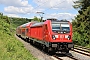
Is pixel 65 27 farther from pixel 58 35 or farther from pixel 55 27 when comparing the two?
pixel 58 35

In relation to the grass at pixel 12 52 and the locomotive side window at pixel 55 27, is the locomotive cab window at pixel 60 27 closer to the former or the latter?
the locomotive side window at pixel 55 27

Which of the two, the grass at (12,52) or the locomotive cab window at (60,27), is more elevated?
the locomotive cab window at (60,27)


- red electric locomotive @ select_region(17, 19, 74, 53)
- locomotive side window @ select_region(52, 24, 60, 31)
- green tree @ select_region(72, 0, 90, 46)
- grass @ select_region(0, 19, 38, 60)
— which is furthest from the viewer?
green tree @ select_region(72, 0, 90, 46)

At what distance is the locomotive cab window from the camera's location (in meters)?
18.5

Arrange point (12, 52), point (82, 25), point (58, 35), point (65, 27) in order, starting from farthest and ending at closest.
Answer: point (82, 25)
point (65, 27)
point (58, 35)
point (12, 52)

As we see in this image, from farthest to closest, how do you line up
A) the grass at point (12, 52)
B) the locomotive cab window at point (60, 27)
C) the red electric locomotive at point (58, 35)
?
the locomotive cab window at point (60, 27), the red electric locomotive at point (58, 35), the grass at point (12, 52)

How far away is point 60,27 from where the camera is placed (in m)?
18.7

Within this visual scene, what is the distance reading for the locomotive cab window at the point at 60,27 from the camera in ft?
60.7

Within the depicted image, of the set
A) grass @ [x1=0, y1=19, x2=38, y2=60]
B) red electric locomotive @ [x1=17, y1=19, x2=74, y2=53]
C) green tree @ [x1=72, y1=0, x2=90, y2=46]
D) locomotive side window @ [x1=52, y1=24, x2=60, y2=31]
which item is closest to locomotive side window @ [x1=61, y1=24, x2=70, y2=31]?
red electric locomotive @ [x1=17, y1=19, x2=74, y2=53]

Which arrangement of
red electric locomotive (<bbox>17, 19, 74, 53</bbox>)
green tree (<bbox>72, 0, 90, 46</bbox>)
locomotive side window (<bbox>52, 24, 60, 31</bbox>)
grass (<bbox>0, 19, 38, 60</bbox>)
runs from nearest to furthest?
1. grass (<bbox>0, 19, 38, 60</bbox>)
2. red electric locomotive (<bbox>17, 19, 74, 53</bbox>)
3. locomotive side window (<bbox>52, 24, 60, 31</bbox>)
4. green tree (<bbox>72, 0, 90, 46</bbox>)

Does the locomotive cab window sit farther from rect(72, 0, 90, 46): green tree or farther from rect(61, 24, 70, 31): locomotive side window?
rect(72, 0, 90, 46): green tree

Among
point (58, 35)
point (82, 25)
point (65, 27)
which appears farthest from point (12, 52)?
point (82, 25)

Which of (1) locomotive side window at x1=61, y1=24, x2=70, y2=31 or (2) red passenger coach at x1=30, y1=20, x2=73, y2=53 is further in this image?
(1) locomotive side window at x1=61, y1=24, x2=70, y2=31

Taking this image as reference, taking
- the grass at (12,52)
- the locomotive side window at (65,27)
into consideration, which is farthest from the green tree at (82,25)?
the grass at (12,52)
